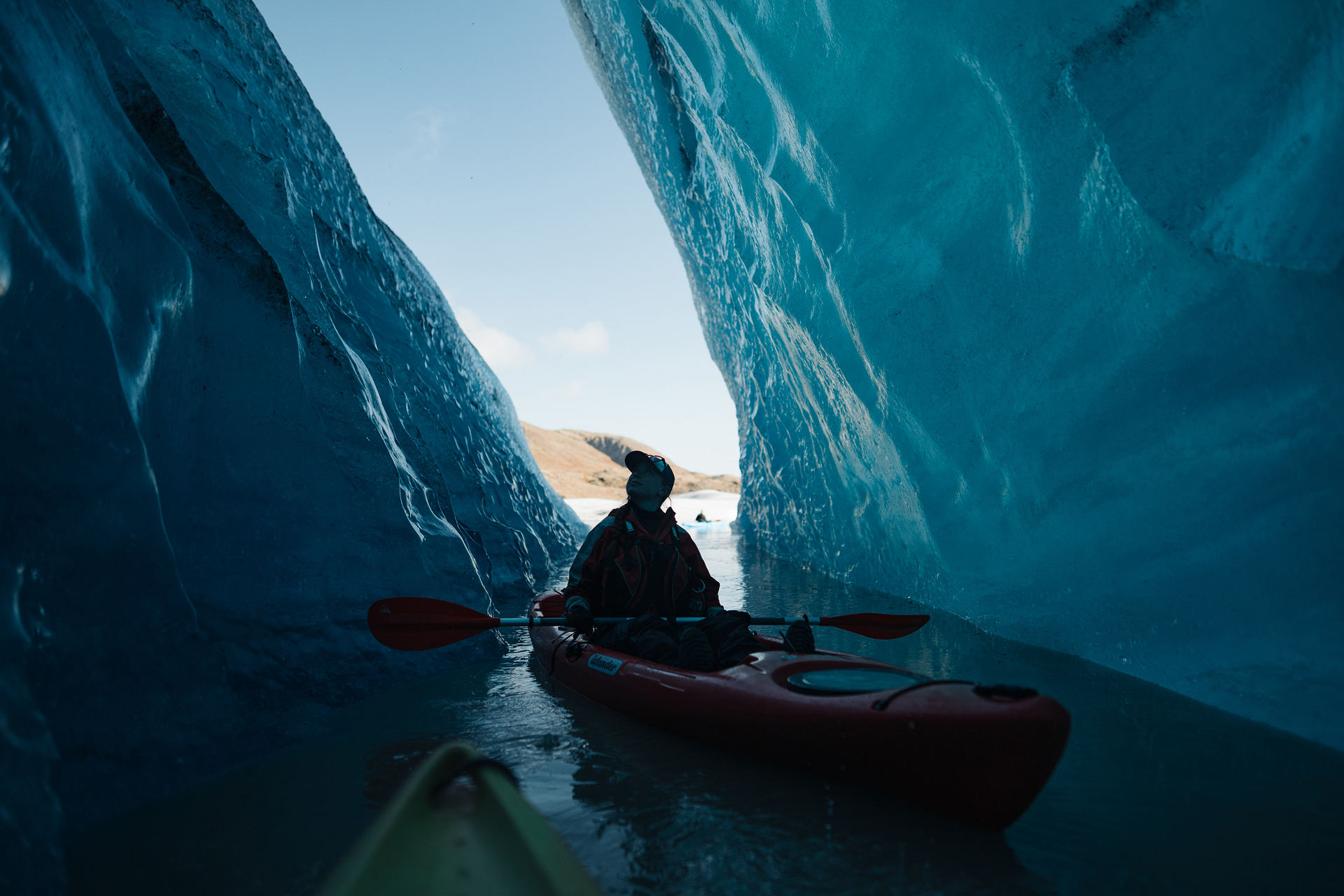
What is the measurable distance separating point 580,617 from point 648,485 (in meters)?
0.77

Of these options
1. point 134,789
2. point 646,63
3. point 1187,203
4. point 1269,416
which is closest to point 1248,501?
point 1269,416

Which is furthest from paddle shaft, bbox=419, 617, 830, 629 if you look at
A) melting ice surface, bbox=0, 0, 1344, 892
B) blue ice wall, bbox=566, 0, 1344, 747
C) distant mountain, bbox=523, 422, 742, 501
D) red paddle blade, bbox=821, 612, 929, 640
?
distant mountain, bbox=523, 422, 742, 501

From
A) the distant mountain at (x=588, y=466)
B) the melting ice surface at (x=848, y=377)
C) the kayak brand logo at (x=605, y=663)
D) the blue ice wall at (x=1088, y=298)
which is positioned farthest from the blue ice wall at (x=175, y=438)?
the distant mountain at (x=588, y=466)

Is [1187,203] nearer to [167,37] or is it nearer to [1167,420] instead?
[1167,420]

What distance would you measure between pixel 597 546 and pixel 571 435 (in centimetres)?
5140

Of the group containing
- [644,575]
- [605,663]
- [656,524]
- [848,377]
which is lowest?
[605,663]

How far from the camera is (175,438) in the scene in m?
2.90

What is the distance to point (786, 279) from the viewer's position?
6727 millimetres

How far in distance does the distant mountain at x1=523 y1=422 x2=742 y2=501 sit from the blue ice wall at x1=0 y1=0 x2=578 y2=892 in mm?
22052

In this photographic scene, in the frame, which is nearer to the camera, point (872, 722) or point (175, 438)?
Answer: point (872, 722)

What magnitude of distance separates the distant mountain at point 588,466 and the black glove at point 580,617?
22662mm

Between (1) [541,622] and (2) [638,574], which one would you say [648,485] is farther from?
(1) [541,622]

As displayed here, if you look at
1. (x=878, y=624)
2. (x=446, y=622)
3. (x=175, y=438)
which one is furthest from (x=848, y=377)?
(x=175, y=438)

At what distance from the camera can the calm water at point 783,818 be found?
174 centimetres
